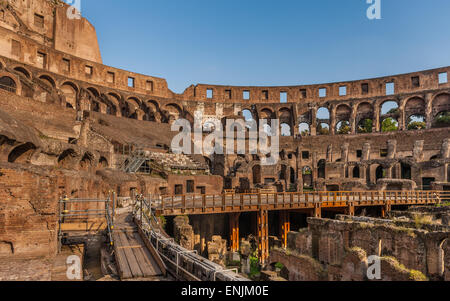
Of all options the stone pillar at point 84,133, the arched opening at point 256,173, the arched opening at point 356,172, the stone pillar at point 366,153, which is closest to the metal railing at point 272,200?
the stone pillar at point 84,133

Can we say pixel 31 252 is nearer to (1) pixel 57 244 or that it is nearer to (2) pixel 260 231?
(1) pixel 57 244

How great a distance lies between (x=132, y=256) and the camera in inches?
278

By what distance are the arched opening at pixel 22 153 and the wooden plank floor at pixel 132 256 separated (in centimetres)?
764

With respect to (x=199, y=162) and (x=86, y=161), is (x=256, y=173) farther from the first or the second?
(x=86, y=161)

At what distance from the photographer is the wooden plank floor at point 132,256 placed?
6121 mm

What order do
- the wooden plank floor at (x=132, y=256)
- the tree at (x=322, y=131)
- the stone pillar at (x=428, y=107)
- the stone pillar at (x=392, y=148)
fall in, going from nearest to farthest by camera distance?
the wooden plank floor at (x=132, y=256) → the stone pillar at (x=392, y=148) → the stone pillar at (x=428, y=107) → the tree at (x=322, y=131)

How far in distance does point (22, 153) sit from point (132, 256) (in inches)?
416

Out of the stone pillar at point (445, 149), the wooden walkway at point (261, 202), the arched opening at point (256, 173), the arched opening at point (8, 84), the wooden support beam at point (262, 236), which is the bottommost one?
the wooden support beam at point (262, 236)

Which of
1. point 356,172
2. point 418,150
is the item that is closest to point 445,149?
point 418,150

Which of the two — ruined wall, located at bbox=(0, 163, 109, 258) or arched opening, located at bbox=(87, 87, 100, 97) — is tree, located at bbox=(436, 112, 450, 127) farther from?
ruined wall, located at bbox=(0, 163, 109, 258)

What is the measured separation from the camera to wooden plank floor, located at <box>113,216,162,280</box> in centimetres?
612

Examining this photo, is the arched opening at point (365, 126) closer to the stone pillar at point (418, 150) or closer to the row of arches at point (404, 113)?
the row of arches at point (404, 113)
